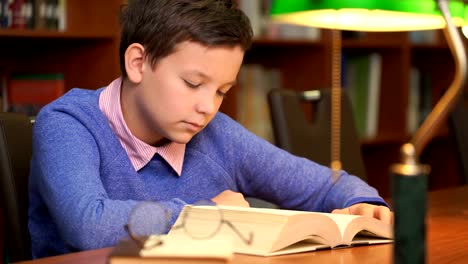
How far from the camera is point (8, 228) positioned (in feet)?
5.06

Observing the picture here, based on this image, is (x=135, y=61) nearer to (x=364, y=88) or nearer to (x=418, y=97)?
(x=364, y=88)

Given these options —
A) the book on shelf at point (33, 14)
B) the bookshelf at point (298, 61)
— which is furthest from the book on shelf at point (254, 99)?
the book on shelf at point (33, 14)

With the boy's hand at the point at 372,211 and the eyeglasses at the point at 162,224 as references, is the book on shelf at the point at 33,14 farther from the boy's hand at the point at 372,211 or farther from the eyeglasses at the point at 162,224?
the eyeglasses at the point at 162,224

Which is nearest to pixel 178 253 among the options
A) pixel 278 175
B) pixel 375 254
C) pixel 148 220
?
pixel 148 220

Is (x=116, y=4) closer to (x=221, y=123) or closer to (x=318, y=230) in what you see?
(x=221, y=123)

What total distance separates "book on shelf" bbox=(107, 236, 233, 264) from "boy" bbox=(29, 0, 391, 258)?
1.18 feet

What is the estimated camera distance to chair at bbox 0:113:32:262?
154 centimetres

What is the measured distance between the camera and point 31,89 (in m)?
2.73

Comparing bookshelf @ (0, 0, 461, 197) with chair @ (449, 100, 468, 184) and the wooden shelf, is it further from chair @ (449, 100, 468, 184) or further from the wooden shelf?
chair @ (449, 100, 468, 184)

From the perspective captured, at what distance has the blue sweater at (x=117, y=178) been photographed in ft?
4.44

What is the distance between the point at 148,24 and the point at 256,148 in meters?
0.38

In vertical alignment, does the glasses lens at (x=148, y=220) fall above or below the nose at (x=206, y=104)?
below

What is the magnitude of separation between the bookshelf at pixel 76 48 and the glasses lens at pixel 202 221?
1463 millimetres

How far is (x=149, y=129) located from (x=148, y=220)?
0.51m
